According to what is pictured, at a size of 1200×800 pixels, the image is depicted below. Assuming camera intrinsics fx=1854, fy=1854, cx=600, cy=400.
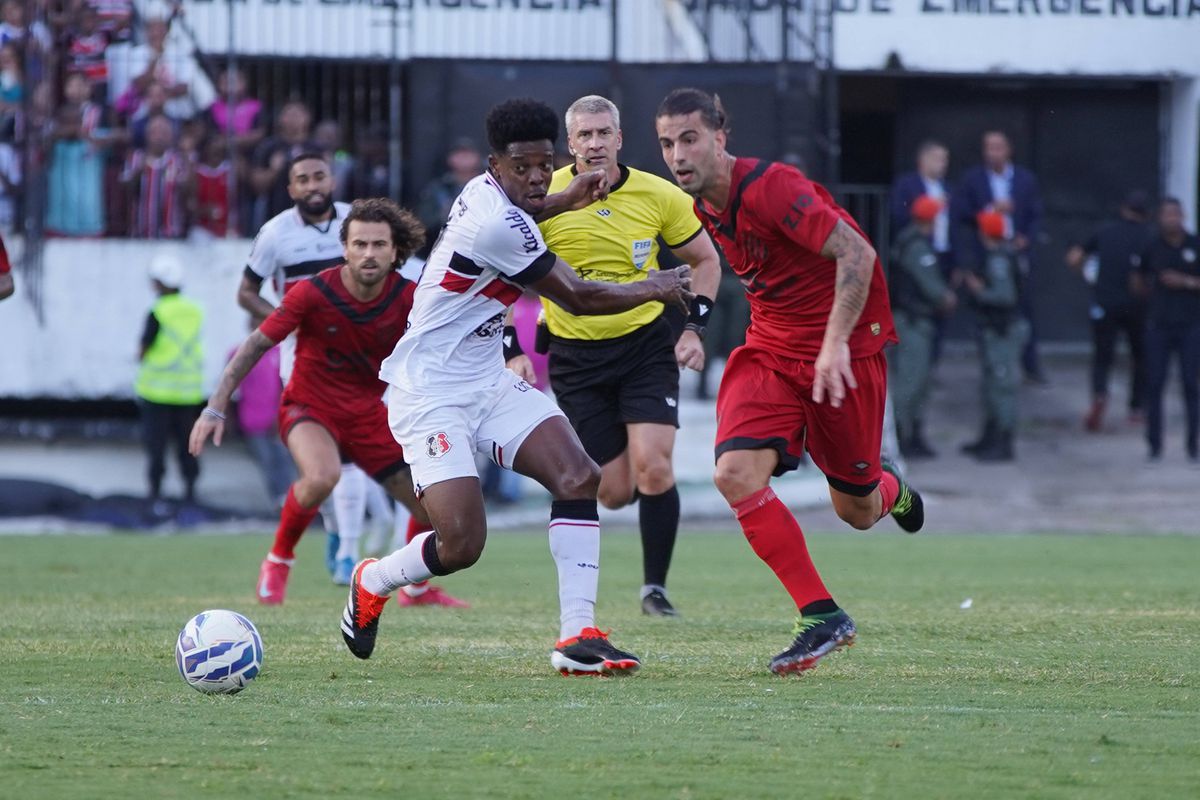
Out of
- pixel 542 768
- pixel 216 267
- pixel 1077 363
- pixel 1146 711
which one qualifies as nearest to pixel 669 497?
pixel 1146 711

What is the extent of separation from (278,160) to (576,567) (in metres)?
11.6

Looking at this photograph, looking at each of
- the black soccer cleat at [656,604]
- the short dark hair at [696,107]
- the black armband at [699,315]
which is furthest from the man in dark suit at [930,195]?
the short dark hair at [696,107]

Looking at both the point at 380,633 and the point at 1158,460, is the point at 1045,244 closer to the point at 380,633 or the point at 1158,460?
the point at 1158,460

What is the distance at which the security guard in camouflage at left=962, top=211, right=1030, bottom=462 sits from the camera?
741 inches

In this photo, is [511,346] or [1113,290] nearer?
[511,346]

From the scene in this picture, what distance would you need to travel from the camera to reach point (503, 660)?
23.9ft

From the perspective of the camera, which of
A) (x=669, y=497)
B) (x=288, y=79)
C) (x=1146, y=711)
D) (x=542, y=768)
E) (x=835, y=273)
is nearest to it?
(x=542, y=768)

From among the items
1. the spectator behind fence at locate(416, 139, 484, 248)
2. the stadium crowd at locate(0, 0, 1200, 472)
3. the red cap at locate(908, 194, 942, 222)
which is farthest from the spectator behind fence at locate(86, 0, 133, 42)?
the red cap at locate(908, 194, 942, 222)

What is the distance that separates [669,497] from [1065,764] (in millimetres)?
4616

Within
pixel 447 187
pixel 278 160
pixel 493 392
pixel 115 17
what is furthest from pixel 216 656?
pixel 115 17

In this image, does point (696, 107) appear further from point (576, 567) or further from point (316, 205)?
point (316, 205)

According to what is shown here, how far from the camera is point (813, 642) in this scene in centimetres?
663

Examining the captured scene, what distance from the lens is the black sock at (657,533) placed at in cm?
933

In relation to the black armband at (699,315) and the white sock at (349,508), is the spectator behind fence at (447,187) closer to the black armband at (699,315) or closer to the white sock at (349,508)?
the white sock at (349,508)
